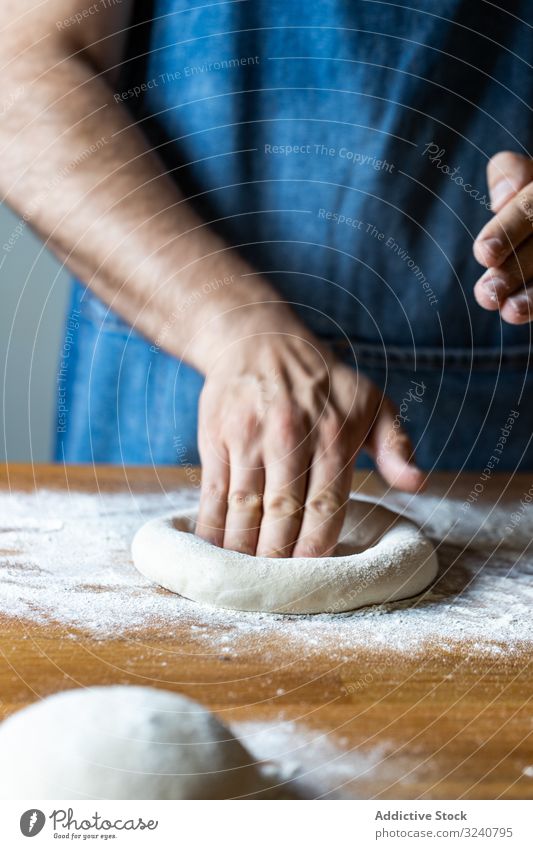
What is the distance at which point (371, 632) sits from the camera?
62 cm

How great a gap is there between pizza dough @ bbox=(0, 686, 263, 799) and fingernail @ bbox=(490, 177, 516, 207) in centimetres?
59

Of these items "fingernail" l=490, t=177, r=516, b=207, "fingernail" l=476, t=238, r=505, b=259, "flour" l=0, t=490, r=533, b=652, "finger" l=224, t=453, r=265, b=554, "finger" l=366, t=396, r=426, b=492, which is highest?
"fingernail" l=490, t=177, r=516, b=207

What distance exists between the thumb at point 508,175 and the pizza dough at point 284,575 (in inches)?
14.3

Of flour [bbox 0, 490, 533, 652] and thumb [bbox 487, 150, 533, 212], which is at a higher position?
thumb [bbox 487, 150, 533, 212]

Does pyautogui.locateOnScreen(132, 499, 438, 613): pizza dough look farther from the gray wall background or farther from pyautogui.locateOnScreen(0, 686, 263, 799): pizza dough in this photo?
the gray wall background

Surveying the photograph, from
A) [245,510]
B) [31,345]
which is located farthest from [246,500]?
[31,345]

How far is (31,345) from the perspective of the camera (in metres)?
1.55

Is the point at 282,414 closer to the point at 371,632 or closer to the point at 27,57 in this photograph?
the point at 371,632

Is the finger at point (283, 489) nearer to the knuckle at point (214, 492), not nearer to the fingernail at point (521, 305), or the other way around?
the knuckle at point (214, 492)

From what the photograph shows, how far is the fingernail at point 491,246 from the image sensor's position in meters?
0.74

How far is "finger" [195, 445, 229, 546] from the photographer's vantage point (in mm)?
730

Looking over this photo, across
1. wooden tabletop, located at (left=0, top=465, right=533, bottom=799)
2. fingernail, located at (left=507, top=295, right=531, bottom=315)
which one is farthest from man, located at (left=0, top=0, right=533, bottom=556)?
wooden tabletop, located at (left=0, top=465, right=533, bottom=799)

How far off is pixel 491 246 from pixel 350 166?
0.28m

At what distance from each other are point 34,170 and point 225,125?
0.77ft
